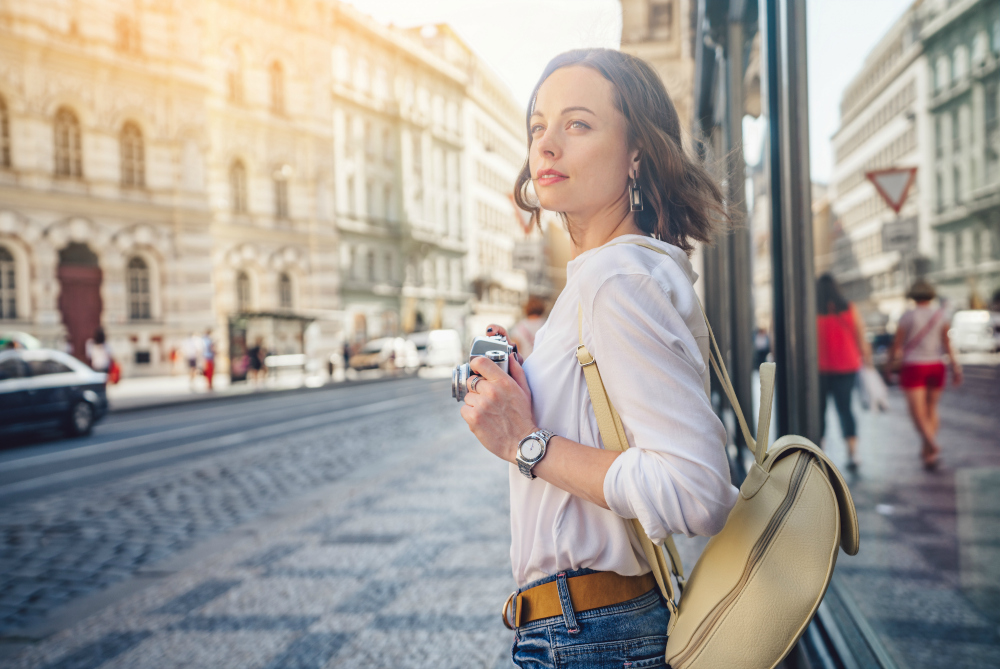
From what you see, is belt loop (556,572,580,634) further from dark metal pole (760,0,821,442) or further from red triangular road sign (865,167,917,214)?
red triangular road sign (865,167,917,214)

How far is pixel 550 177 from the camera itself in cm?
135

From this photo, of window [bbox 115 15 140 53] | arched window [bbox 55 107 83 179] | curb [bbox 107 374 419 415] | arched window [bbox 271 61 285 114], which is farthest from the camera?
arched window [bbox 271 61 285 114]

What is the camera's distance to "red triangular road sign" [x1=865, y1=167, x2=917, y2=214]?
2625 millimetres

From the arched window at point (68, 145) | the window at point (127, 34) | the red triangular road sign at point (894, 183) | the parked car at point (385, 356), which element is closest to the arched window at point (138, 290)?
the arched window at point (68, 145)

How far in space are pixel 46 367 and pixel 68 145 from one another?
66.5ft

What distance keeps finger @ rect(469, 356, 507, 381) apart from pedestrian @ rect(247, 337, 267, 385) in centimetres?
2675

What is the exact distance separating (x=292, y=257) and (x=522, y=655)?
40186 millimetres

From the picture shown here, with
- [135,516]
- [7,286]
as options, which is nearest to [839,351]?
[135,516]

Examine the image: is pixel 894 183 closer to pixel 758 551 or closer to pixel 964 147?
pixel 964 147

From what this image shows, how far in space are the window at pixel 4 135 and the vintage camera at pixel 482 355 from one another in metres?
31.9

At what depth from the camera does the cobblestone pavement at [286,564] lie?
346 centimetres

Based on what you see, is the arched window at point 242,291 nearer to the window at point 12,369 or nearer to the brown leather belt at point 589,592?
the window at point 12,369

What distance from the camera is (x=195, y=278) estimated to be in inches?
1300

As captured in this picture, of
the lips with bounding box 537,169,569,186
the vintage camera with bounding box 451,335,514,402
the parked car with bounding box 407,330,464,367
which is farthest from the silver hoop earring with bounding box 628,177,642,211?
the parked car with bounding box 407,330,464,367
